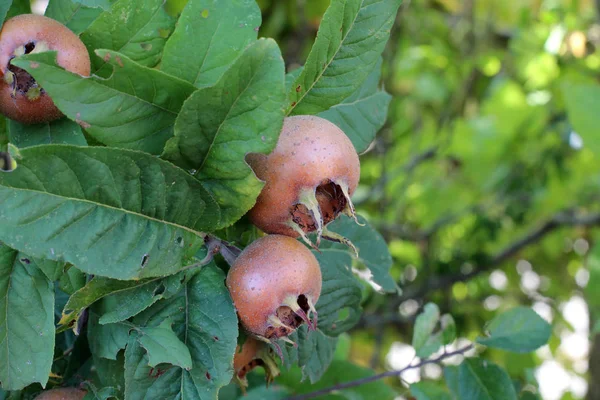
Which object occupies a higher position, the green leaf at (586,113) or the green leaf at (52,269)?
the green leaf at (52,269)

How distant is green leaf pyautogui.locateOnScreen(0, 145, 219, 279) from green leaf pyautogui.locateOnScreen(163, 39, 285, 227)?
1.4 inches

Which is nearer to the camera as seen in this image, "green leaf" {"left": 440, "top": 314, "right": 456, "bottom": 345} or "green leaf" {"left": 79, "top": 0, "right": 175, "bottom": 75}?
"green leaf" {"left": 79, "top": 0, "right": 175, "bottom": 75}

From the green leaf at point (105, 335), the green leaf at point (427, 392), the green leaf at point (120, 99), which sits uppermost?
the green leaf at point (120, 99)

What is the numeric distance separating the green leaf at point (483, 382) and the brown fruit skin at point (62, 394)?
903 mm

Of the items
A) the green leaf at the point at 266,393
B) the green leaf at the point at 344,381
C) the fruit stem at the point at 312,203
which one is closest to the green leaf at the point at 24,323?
the fruit stem at the point at 312,203

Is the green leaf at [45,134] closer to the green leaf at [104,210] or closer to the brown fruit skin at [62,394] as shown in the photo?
the green leaf at [104,210]

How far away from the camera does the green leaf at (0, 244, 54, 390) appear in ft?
3.20

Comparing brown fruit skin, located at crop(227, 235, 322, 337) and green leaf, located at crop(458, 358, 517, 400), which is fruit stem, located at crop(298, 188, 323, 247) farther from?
green leaf, located at crop(458, 358, 517, 400)

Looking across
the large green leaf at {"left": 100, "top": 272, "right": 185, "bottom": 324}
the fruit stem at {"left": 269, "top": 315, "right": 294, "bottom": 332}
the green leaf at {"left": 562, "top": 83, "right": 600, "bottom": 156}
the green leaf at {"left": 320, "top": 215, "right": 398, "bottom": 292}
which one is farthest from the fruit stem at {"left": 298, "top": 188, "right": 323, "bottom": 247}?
the green leaf at {"left": 562, "top": 83, "right": 600, "bottom": 156}

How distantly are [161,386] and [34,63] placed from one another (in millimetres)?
492

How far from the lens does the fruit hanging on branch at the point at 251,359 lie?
1044 mm

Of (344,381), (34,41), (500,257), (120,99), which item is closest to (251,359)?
(120,99)

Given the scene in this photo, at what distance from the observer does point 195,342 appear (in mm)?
941

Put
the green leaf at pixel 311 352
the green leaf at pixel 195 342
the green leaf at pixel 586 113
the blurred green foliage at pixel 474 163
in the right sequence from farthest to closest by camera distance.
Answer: the blurred green foliage at pixel 474 163
the green leaf at pixel 586 113
the green leaf at pixel 311 352
the green leaf at pixel 195 342
